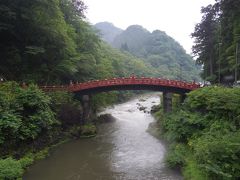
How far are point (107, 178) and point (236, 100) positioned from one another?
11.5 meters

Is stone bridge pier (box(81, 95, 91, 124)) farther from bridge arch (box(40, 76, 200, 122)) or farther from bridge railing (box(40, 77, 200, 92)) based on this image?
bridge railing (box(40, 77, 200, 92))

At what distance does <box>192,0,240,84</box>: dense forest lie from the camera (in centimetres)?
4022

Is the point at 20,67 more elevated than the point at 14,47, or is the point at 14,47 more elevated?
the point at 14,47

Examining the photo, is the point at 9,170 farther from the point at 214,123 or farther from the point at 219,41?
the point at 219,41

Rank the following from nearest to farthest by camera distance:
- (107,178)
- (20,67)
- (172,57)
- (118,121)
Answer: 1. (107,178)
2. (20,67)
3. (118,121)
4. (172,57)

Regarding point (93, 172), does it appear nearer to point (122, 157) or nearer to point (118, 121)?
point (122, 157)

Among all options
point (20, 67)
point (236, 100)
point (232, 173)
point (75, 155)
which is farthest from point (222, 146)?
point (20, 67)

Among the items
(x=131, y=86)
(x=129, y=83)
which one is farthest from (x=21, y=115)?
(x=131, y=86)

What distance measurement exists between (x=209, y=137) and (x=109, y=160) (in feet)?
32.8

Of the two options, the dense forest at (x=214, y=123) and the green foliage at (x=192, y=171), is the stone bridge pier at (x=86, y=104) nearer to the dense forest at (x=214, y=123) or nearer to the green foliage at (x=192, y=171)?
the dense forest at (x=214, y=123)

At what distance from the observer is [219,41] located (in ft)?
155

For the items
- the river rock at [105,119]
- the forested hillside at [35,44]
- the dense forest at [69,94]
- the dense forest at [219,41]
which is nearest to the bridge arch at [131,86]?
the dense forest at [69,94]

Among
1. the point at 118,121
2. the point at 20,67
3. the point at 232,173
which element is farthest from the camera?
the point at 118,121

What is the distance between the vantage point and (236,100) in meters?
24.0
